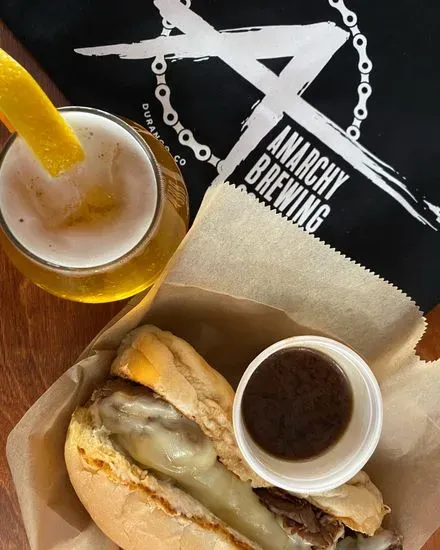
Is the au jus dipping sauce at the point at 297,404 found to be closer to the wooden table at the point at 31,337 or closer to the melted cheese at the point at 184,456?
the melted cheese at the point at 184,456

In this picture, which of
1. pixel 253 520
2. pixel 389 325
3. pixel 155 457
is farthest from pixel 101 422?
pixel 389 325

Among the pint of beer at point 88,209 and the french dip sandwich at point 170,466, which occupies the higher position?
the pint of beer at point 88,209

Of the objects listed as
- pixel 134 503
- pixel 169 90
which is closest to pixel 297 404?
pixel 134 503

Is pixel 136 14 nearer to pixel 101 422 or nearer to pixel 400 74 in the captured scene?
pixel 400 74

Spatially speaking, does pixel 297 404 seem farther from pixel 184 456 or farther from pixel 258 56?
pixel 258 56

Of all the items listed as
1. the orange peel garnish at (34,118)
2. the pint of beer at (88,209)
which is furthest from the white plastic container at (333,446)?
the orange peel garnish at (34,118)
